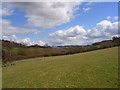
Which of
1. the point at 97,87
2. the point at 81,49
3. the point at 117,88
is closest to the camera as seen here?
the point at 117,88

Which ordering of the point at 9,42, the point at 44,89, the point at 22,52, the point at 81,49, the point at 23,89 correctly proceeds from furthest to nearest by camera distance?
1. the point at 81,49
2. the point at 22,52
3. the point at 9,42
4. the point at 23,89
5. the point at 44,89

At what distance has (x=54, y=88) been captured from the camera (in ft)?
19.7

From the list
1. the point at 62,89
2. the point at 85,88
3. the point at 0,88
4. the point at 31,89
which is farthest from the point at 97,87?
the point at 0,88

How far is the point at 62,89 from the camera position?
5684 mm

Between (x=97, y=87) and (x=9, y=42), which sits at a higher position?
(x=9, y=42)

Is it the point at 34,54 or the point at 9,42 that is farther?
the point at 34,54

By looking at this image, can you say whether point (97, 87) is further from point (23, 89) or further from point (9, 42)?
point (9, 42)

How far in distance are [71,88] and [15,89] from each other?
3538 millimetres

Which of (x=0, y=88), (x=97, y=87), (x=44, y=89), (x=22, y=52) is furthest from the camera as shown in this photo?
(x=22, y=52)

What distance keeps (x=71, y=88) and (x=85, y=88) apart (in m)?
0.74

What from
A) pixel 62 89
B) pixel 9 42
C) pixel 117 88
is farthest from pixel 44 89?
pixel 9 42

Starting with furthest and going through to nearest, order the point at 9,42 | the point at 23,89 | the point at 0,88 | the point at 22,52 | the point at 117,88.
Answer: the point at 22,52 → the point at 9,42 → the point at 0,88 → the point at 23,89 → the point at 117,88

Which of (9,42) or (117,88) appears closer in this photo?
(117,88)

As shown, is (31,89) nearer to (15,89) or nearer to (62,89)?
(15,89)
